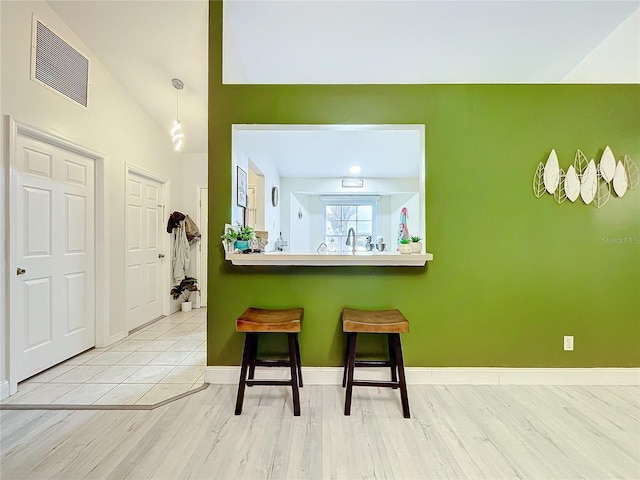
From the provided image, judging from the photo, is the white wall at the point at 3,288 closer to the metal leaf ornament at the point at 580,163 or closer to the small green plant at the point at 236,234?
the small green plant at the point at 236,234

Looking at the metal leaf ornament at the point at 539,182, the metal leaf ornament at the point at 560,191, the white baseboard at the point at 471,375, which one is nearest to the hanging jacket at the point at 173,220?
the white baseboard at the point at 471,375

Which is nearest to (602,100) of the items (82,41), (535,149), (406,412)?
(535,149)

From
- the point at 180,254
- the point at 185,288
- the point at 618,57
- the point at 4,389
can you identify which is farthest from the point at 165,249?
the point at 618,57

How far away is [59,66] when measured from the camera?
2480 mm

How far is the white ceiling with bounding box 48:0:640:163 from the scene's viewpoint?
2.46 meters

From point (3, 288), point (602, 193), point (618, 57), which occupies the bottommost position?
point (3, 288)

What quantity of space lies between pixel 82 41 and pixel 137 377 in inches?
117

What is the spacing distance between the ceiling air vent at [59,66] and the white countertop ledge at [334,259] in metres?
2.06

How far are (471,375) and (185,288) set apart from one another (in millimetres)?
3783

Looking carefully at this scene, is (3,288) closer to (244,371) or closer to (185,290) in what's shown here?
(244,371)

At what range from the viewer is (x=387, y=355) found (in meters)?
2.27

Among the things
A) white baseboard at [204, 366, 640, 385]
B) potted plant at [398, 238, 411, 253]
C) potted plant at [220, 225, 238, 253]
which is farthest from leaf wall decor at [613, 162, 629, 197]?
potted plant at [220, 225, 238, 253]

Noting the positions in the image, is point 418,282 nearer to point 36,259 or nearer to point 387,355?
point 387,355

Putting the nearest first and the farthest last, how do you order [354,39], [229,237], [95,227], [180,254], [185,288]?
[229,237]
[354,39]
[95,227]
[180,254]
[185,288]
